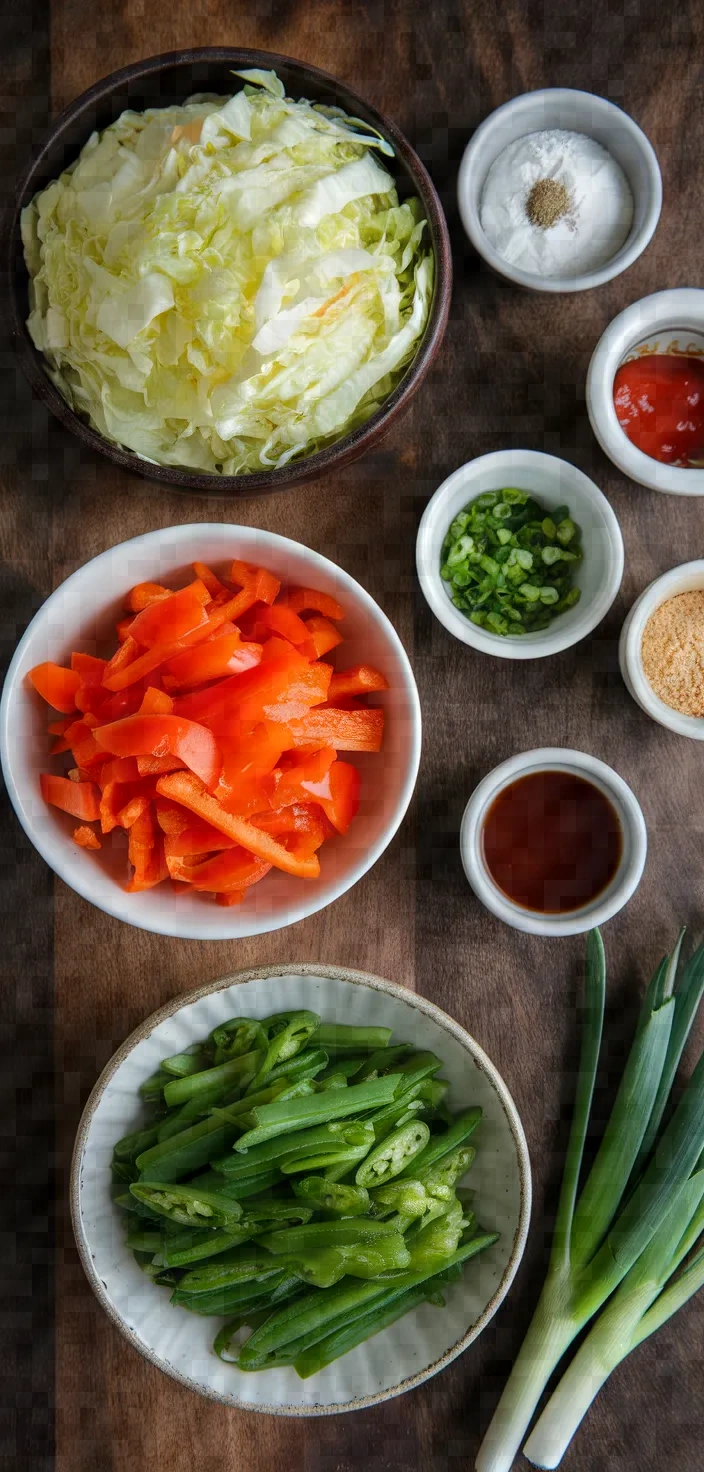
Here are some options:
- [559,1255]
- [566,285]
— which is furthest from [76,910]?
[566,285]

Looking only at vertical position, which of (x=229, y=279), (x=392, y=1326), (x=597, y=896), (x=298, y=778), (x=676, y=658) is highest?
(x=229, y=279)

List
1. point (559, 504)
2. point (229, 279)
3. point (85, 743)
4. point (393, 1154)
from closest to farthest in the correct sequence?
1. point (229, 279)
2. point (85, 743)
3. point (393, 1154)
4. point (559, 504)

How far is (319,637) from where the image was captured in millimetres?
1644

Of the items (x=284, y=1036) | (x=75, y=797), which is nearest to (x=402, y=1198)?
(x=284, y=1036)

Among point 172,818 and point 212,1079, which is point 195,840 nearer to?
point 172,818

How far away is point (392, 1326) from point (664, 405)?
61.7 inches

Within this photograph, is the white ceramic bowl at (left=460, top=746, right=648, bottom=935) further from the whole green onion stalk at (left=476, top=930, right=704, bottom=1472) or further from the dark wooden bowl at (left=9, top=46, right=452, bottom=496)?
the dark wooden bowl at (left=9, top=46, right=452, bottom=496)

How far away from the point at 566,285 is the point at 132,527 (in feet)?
2.61

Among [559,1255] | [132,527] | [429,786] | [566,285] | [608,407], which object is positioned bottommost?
[559,1255]

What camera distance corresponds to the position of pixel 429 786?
185cm

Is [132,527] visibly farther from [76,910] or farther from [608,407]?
[608,407]

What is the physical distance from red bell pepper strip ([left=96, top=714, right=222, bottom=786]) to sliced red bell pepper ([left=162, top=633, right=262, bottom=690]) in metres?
0.07

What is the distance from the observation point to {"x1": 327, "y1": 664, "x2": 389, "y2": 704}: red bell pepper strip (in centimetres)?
164

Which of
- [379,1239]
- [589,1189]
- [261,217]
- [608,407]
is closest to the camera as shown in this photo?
[261,217]
